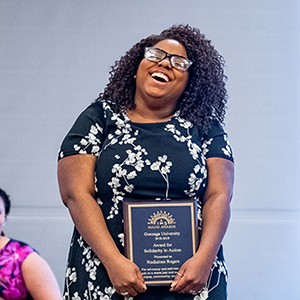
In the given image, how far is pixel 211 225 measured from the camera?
1.39 m

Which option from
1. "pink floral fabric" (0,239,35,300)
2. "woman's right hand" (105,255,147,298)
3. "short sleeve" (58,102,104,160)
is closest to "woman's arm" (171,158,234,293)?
"woman's right hand" (105,255,147,298)

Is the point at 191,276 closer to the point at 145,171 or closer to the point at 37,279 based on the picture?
the point at 145,171

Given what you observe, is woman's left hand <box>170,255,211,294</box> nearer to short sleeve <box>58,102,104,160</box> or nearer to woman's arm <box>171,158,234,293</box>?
woman's arm <box>171,158,234,293</box>

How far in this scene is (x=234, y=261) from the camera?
9.45 ft

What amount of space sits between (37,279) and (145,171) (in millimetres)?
478

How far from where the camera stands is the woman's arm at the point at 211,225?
4.30 ft

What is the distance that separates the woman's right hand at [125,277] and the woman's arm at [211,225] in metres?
0.10

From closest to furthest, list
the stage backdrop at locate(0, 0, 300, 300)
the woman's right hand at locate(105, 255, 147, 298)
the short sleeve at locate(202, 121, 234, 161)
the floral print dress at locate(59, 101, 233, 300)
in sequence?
the woman's right hand at locate(105, 255, 147, 298) < the floral print dress at locate(59, 101, 233, 300) < the short sleeve at locate(202, 121, 234, 161) < the stage backdrop at locate(0, 0, 300, 300)

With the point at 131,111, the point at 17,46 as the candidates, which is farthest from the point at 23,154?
the point at 131,111

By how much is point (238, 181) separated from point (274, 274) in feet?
2.00

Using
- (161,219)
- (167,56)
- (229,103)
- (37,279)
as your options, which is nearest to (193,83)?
(167,56)

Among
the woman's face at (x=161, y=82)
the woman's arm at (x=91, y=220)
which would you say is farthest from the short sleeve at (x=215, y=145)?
the woman's arm at (x=91, y=220)

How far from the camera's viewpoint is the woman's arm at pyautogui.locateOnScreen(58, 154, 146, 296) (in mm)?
1278

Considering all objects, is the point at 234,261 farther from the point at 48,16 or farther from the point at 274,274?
the point at 48,16
